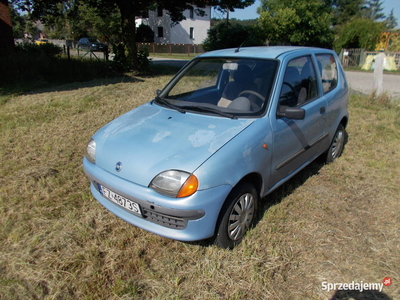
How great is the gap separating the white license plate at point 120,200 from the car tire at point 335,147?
3204 millimetres

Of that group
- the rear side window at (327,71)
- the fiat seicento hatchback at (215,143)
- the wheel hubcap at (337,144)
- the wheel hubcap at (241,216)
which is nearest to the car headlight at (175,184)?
the fiat seicento hatchback at (215,143)

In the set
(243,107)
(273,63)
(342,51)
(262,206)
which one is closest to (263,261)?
(262,206)

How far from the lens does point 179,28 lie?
43.5 m

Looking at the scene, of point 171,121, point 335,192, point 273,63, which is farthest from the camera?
point 335,192

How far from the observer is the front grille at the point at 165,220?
241 cm

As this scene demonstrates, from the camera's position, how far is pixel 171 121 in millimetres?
3049

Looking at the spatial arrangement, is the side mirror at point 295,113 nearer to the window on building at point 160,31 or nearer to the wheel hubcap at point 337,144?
the wheel hubcap at point 337,144

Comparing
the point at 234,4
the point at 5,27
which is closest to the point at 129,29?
the point at 234,4

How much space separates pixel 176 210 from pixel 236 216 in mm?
658

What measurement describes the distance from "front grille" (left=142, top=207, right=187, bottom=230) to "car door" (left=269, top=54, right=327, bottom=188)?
113 centimetres

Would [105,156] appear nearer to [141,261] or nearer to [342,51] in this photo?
[141,261]

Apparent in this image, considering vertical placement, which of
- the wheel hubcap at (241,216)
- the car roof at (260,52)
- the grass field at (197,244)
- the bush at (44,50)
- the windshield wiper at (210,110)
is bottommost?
the grass field at (197,244)

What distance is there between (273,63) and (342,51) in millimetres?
24473

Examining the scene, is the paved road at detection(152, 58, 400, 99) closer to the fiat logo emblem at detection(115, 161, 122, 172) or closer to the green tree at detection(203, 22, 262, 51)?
the fiat logo emblem at detection(115, 161, 122, 172)
